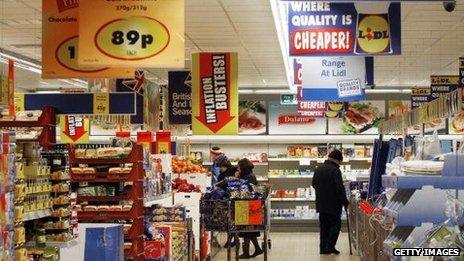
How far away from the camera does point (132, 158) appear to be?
26.6 ft

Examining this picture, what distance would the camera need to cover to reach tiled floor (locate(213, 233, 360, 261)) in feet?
44.3

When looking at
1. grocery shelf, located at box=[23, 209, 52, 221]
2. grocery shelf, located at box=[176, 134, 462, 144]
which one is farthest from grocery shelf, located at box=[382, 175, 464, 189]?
grocery shelf, located at box=[176, 134, 462, 144]

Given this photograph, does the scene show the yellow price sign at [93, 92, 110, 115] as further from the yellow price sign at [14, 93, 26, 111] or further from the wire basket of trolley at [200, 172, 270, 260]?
the wire basket of trolley at [200, 172, 270, 260]

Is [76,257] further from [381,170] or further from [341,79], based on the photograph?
[341,79]

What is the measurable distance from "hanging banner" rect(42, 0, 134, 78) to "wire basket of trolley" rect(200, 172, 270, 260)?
10.1 ft

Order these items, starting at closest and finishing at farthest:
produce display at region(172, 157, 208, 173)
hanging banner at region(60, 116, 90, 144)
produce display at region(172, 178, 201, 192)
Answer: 1. produce display at region(172, 178, 201, 192)
2. produce display at region(172, 157, 208, 173)
3. hanging banner at region(60, 116, 90, 144)

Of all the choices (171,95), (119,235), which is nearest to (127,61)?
(119,235)

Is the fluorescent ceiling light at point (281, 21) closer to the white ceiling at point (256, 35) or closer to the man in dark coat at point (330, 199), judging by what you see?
the white ceiling at point (256, 35)

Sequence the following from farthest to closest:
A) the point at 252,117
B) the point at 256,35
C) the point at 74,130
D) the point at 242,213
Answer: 1. the point at 252,117
2. the point at 74,130
3. the point at 256,35
4. the point at 242,213

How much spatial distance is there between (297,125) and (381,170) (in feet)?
33.5

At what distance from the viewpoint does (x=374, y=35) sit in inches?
396

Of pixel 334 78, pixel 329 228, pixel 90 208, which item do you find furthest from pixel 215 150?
pixel 90 208

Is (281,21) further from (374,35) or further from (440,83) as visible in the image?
(440,83)

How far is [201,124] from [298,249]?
3.55 metres
